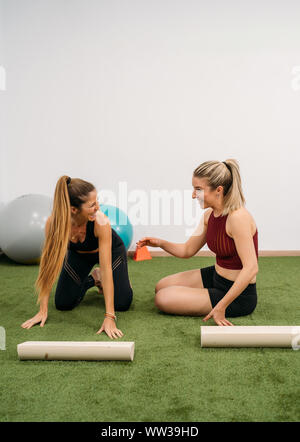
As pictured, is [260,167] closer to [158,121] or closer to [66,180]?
[158,121]

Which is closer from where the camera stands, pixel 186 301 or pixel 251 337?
pixel 251 337

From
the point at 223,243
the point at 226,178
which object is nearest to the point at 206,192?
the point at 226,178

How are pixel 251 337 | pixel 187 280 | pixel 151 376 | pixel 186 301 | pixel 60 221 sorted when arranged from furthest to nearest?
pixel 187 280, pixel 186 301, pixel 60 221, pixel 251 337, pixel 151 376

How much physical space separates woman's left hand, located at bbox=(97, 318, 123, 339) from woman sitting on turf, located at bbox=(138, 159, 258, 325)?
0.33 meters

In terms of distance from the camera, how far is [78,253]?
7.29ft

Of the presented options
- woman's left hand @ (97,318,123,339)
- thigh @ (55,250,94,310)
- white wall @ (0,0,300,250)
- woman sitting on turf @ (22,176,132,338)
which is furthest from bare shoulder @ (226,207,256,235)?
white wall @ (0,0,300,250)

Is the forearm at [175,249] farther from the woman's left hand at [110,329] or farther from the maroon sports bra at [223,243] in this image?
the woman's left hand at [110,329]

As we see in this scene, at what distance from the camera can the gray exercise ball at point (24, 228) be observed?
10.7 feet

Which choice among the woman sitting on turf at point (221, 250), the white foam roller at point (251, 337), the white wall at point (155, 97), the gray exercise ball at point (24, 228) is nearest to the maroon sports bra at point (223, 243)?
the woman sitting on turf at point (221, 250)

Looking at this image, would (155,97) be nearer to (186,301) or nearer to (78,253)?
(78,253)

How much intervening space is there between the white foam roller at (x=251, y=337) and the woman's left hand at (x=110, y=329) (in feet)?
1.27

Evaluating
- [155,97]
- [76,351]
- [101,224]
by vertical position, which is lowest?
[76,351]

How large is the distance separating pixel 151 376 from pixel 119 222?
2.09 meters
